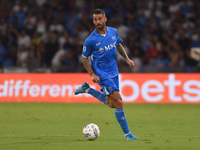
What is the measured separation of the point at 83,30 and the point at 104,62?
9.98 meters

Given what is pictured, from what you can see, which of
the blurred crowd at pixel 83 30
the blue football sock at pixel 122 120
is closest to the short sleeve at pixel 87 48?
the blue football sock at pixel 122 120

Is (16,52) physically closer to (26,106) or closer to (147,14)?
(26,106)

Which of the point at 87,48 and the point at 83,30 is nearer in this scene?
the point at 87,48

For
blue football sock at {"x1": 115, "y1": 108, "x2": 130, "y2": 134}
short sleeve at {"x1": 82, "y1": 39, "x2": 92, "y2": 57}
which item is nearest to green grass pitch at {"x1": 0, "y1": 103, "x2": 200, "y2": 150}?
blue football sock at {"x1": 115, "y1": 108, "x2": 130, "y2": 134}

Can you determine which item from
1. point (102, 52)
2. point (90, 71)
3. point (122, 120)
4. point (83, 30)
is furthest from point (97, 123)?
point (83, 30)

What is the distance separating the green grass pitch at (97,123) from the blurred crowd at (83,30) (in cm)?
285

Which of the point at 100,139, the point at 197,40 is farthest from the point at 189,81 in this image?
the point at 100,139

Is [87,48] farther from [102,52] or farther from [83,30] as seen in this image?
[83,30]

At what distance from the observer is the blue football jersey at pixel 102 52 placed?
614 centimetres

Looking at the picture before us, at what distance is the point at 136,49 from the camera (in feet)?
47.9

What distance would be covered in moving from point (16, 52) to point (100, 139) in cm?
1046

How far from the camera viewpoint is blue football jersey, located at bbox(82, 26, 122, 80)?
6.14 meters

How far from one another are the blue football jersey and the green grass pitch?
1.22m

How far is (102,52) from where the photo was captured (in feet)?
20.3
